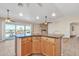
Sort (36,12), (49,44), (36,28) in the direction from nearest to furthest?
(36,12)
(36,28)
(49,44)

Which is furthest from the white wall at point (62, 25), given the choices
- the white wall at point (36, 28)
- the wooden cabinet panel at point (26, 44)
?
the wooden cabinet panel at point (26, 44)

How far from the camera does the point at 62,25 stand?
1713mm

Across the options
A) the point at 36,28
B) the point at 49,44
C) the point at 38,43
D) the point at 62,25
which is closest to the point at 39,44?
the point at 38,43

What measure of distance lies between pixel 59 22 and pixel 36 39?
97cm

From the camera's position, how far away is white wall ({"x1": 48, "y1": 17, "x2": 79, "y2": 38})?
5.43ft

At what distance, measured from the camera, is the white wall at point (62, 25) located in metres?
1.65

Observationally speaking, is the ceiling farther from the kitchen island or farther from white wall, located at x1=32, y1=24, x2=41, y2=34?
the kitchen island

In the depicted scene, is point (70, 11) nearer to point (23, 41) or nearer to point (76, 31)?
point (76, 31)

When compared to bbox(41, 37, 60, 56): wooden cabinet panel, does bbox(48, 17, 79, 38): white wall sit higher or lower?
higher

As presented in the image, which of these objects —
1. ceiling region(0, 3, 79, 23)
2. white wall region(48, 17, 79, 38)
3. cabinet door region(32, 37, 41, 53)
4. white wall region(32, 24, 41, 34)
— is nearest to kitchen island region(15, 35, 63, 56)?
cabinet door region(32, 37, 41, 53)

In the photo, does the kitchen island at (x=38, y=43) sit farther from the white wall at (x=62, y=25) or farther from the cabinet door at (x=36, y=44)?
the white wall at (x=62, y=25)

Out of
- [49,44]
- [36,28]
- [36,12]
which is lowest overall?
[49,44]

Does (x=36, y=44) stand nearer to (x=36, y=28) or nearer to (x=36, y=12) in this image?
(x=36, y=28)

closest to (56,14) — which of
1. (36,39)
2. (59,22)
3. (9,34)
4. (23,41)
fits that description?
(59,22)
